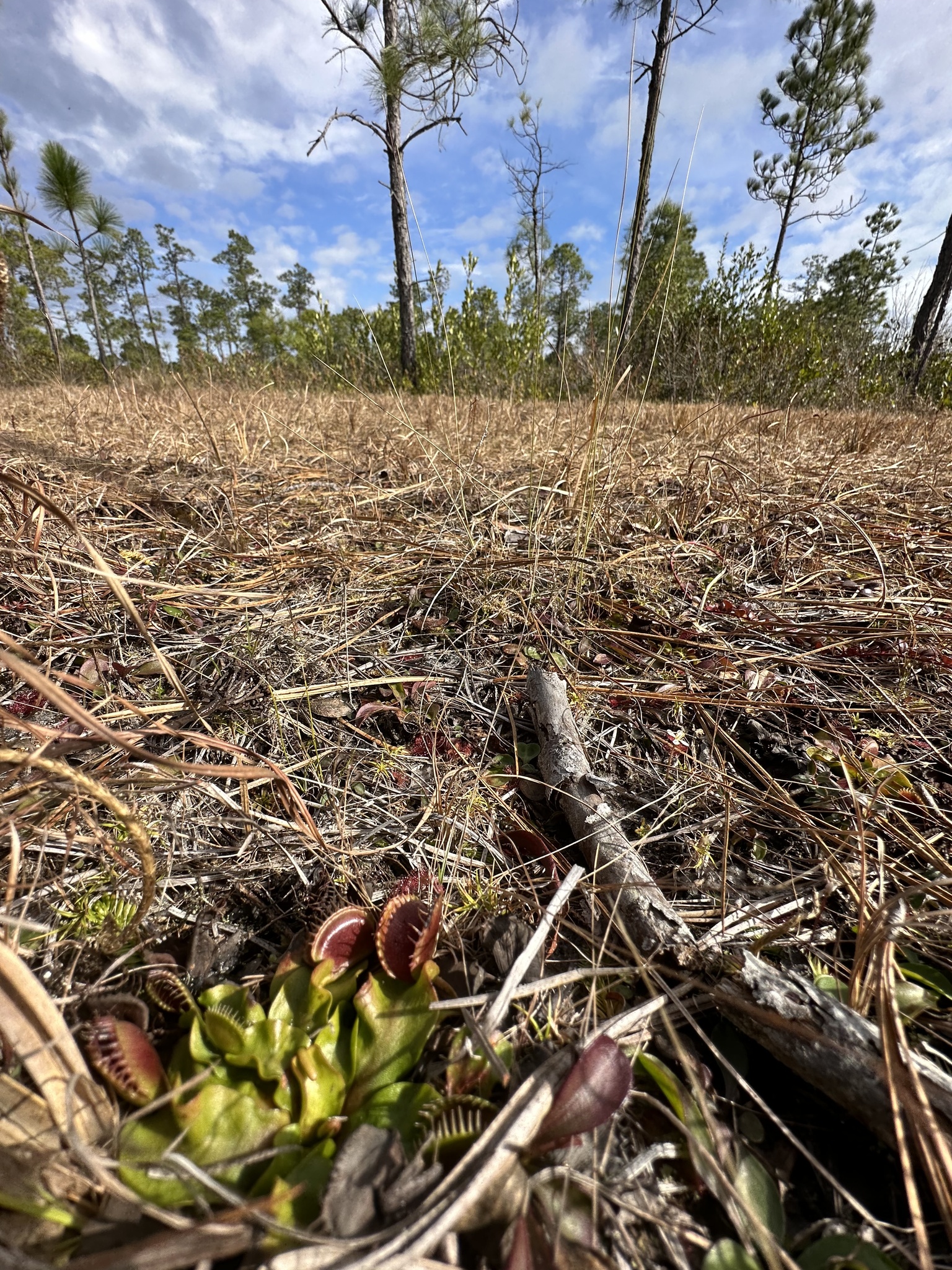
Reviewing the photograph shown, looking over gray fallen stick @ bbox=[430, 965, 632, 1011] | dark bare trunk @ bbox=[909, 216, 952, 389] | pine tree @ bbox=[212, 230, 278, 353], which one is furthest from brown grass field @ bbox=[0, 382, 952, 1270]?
pine tree @ bbox=[212, 230, 278, 353]

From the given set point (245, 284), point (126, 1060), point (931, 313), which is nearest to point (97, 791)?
point (126, 1060)

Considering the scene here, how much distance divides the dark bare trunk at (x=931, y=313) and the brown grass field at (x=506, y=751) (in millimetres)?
8123

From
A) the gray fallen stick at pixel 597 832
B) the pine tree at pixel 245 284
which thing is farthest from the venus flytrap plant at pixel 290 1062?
the pine tree at pixel 245 284

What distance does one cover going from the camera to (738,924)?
79 centimetres

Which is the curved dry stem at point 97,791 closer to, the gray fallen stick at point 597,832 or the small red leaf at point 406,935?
the small red leaf at point 406,935

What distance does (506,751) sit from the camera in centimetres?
114

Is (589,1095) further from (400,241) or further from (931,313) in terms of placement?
(931,313)

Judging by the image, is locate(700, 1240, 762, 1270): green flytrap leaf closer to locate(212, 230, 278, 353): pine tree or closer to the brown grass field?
the brown grass field

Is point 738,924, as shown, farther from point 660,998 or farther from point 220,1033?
point 220,1033

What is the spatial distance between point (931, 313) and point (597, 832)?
1085 cm

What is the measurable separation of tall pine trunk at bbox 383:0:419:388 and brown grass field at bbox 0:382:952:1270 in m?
6.92

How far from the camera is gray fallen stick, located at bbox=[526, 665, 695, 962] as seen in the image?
0.74 m

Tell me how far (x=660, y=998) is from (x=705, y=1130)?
0.42 ft

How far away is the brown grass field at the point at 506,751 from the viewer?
584mm
